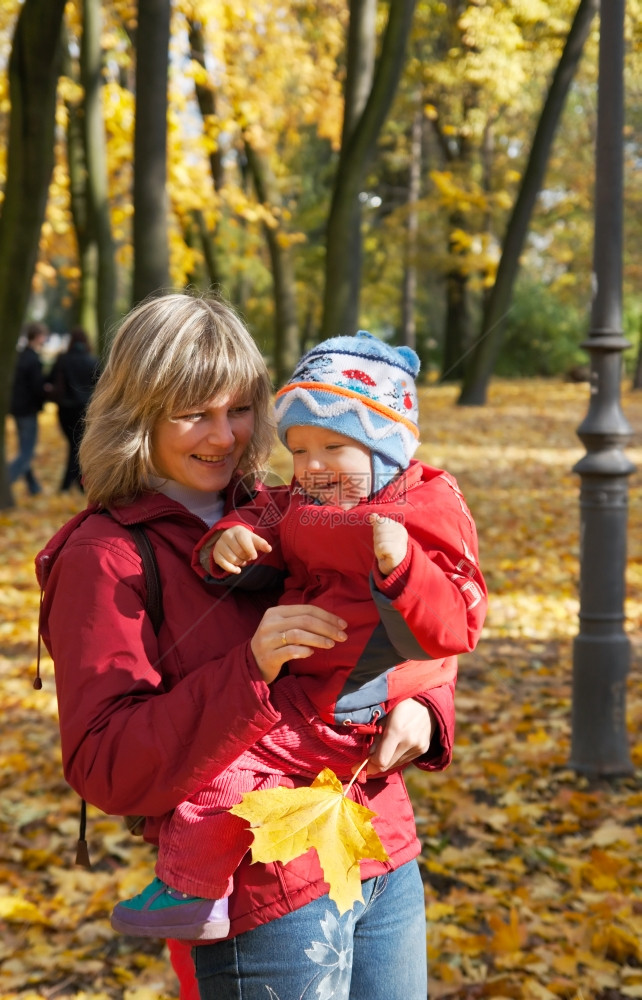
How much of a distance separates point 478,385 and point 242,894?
17523 millimetres

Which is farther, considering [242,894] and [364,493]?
[364,493]

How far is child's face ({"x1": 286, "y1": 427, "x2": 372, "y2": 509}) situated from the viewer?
1.89 meters

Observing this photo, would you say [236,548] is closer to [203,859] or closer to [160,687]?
[160,687]

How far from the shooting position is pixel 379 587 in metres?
1.59

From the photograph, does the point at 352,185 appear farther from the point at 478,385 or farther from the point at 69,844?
the point at 478,385

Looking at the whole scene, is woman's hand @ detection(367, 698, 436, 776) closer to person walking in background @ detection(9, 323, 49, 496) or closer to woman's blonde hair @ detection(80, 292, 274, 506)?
woman's blonde hair @ detection(80, 292, 274, 506)

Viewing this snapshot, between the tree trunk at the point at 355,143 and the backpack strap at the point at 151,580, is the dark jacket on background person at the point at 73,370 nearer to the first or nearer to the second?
the tree trunk at the point at 355,143

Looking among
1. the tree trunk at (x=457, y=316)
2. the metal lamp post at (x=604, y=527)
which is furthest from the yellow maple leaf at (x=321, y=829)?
the tree trunk at (x=457, y=316)

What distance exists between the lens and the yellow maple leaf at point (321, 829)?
64.5 inches

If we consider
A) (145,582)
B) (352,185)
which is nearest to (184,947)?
(145,582)

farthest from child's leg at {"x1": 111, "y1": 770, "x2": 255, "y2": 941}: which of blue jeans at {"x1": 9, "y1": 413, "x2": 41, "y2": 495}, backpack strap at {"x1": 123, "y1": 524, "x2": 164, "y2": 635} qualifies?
blue jeans at {"x1": 9, "y1": 413, "x2": 41, "y2": 495}

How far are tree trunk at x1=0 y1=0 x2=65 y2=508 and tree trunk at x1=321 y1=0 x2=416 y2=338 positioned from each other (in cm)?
275

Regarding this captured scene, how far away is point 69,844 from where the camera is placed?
14.8 ft

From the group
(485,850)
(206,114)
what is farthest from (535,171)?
(485,850)
